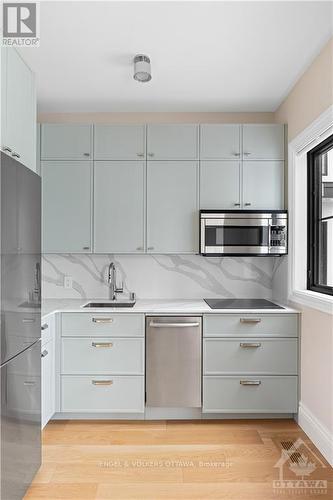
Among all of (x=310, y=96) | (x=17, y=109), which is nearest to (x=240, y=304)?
(x=310, y=96)

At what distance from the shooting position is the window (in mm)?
2650

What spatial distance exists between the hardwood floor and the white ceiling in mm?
2646

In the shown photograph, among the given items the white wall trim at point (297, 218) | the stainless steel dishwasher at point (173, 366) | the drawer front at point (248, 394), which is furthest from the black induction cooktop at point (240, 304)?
the drawer front at point (248, 394)

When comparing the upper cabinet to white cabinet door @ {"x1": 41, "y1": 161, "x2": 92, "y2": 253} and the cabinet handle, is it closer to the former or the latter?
white cabinet door @ {"x1": 41, "y1": 161, "x2": 92, "y2": 253}

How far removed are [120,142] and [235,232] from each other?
1276mm

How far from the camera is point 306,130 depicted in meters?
A: 2.70

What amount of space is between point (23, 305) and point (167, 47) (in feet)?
5.96

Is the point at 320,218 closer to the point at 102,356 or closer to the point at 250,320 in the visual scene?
the point at 250,320

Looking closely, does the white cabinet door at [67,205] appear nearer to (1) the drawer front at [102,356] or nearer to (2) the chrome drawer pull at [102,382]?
(1) the drawer front at [102,356]

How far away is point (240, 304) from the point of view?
3154 millimetres

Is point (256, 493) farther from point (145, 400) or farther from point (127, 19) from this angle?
point (127, 19)

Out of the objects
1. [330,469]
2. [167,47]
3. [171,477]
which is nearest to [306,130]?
[167,47]

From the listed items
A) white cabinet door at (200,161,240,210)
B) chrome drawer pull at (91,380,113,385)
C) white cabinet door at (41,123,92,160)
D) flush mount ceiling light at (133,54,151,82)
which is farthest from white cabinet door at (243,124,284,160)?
chrome drawer pull at (91,380,113,385)

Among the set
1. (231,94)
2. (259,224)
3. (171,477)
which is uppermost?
(231,94)
